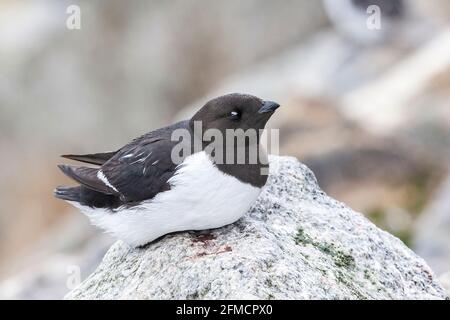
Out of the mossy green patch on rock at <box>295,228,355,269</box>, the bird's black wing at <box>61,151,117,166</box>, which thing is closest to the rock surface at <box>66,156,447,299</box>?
the mossy green patch on rock at <box>295,228,355,269</box>

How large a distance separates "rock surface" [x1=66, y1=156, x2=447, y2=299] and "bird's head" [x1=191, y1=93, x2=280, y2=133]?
0.76 meters

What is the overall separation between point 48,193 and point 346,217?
50.3ft

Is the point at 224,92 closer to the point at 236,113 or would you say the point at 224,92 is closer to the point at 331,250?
the point at 236,113

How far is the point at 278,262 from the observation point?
20.8ft

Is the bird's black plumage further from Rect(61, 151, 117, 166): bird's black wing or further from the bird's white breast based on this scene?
Rect(61, 151, 117, 166): bird's black wing

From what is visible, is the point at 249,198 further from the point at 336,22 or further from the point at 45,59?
the point at 45,59

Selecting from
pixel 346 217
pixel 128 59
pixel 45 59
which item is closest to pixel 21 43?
pixel 45 59

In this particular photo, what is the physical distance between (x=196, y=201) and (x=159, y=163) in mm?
503

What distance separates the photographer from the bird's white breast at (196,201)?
259 inches

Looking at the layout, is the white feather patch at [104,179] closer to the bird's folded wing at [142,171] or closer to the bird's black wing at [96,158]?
the bird's folded wing at [142,171]

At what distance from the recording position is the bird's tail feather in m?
7.56

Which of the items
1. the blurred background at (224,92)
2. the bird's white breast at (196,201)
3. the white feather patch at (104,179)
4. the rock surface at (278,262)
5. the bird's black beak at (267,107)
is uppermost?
the blurred background at (224,92)

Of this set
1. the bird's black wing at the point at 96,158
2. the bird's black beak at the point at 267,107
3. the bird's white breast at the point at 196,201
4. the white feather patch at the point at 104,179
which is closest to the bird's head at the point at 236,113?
the bird's black beak at the point at 267,107

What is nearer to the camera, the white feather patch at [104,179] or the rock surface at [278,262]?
the rock surface at [278,262]
